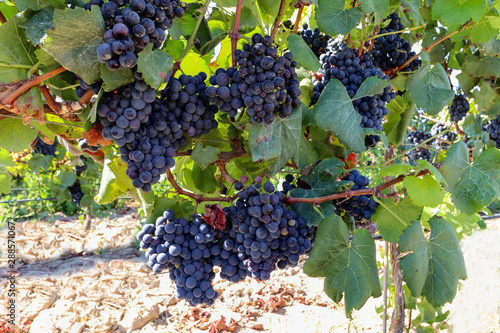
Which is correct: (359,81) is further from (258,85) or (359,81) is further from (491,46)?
(491,46)

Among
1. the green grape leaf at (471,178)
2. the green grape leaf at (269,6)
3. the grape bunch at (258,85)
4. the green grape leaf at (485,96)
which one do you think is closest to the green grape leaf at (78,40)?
the grape bunch at (258,85)

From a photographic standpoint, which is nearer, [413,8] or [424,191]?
[424,191]

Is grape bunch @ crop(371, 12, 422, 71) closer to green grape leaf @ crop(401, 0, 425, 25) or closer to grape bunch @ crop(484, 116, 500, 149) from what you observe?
green grape leaf @ crop(401, 0, 425, 25)

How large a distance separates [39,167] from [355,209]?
619 centimetres

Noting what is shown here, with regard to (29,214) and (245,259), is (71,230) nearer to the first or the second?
(29,214)

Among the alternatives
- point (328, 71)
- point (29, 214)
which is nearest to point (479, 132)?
point (328, 71)

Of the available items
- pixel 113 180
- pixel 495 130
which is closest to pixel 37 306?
pixel 113 180

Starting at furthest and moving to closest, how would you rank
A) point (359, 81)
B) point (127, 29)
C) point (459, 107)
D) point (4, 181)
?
point (459, 107) → point (4, 181) → point (359, 81) → point (127, 29)

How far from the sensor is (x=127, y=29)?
2.88ft

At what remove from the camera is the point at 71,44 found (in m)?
0.92

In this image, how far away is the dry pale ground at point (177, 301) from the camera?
146 inches

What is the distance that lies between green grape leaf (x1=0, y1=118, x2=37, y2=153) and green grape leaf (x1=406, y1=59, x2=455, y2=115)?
62.2 inches

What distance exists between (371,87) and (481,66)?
158cm

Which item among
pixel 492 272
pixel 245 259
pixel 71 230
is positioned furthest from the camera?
pixel 71 230
